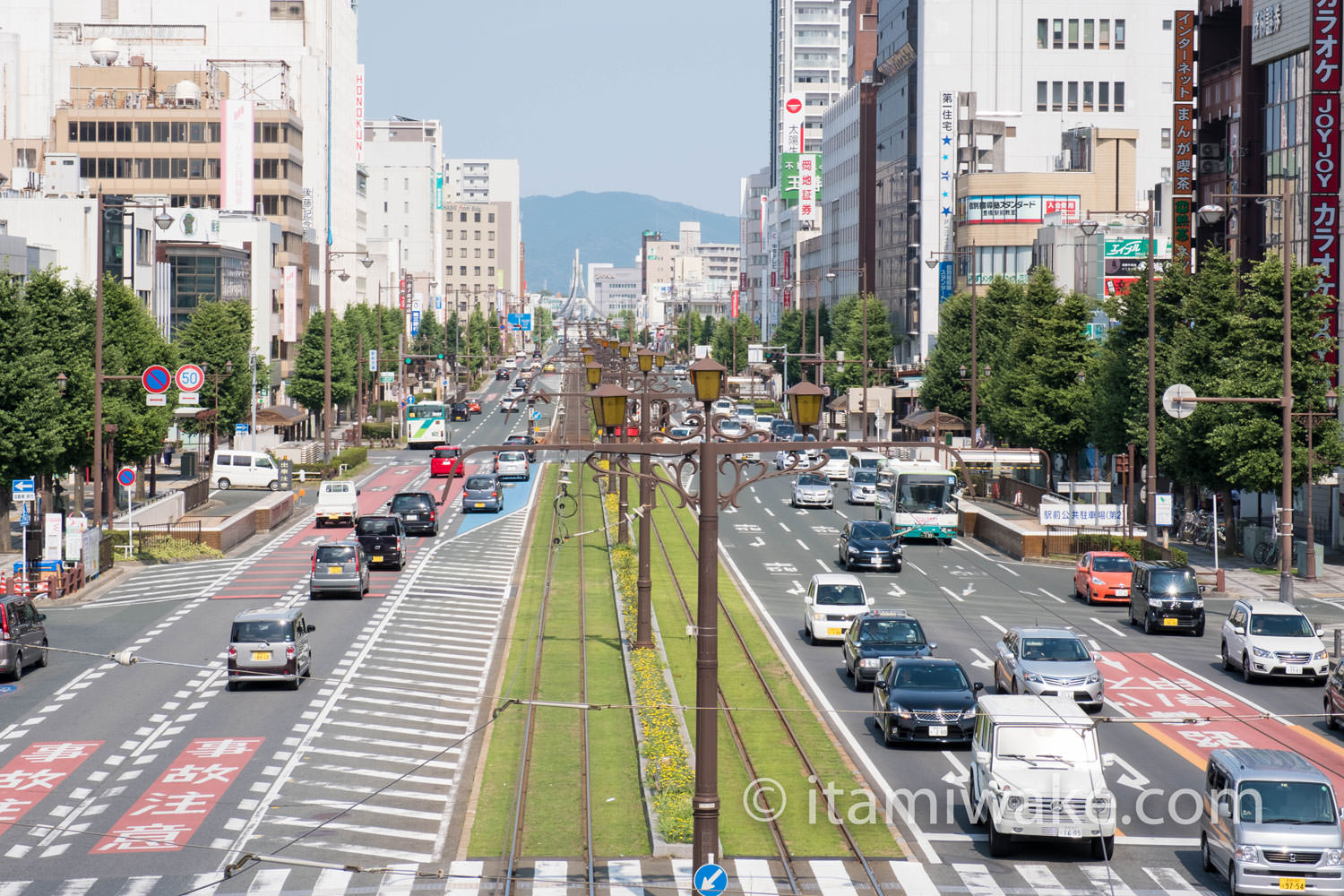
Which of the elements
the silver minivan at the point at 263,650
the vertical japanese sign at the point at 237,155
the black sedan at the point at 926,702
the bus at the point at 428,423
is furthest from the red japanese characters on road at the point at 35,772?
the vertical japanese sign at the point at 237,155

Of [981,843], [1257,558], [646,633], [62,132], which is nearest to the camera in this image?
[981,843]

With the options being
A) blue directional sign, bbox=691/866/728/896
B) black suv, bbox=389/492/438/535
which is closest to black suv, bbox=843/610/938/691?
blue directional sign, bbox=691/866/728/896

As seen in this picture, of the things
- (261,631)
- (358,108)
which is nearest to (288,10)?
(358,108)

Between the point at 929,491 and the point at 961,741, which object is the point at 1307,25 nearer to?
the point at 929,491

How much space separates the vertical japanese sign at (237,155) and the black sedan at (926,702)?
11145 centimetres

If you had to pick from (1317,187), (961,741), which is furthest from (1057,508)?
(961,741)

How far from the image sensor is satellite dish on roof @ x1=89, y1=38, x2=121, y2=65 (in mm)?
147625

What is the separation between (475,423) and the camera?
447 feet

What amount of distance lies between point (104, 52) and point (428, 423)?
194ft

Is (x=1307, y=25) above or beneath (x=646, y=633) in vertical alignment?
above

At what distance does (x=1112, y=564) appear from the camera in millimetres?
49375

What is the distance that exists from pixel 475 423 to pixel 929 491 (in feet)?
248

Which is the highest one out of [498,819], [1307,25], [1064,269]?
[1307,25]

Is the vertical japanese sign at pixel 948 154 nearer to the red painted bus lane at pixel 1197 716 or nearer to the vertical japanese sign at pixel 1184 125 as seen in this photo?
the vertical japanese sign at pixel 1184 125
